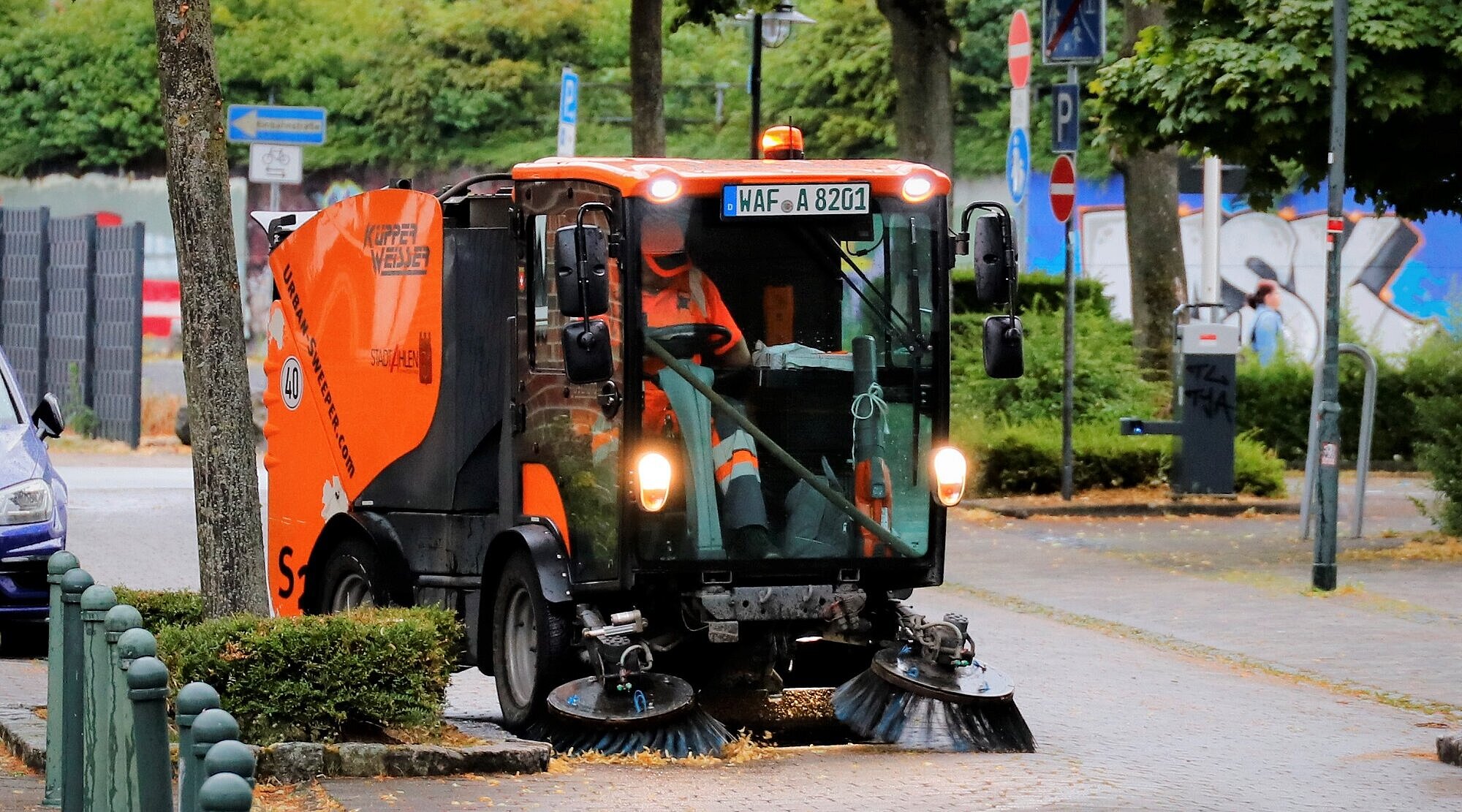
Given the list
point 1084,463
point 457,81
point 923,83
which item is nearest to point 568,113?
point 923,83

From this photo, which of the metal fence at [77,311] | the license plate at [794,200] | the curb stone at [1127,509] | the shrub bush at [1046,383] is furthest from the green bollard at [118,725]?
the metal fence at [77,311]

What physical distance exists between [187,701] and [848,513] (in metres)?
5.01

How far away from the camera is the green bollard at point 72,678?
7156 millimetres

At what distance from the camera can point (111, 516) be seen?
1909cm

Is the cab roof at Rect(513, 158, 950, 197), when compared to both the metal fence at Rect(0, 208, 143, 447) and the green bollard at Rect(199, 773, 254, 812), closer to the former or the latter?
the green bollard at Rect(199, 773, 254, 812)

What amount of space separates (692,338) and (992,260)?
1365 millimetres

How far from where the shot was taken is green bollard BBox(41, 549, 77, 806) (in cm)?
766

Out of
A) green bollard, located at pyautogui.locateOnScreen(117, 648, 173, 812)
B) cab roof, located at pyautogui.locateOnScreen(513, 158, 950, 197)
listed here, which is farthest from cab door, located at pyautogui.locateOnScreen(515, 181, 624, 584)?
green bollard, located at pyautogui.locateOnScreen(117, 648, 173, 812)

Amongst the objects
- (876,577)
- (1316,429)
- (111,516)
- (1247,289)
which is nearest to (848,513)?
(876,577)

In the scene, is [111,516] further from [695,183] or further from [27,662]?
[695,183]

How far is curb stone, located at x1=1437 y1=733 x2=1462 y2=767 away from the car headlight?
7.00m

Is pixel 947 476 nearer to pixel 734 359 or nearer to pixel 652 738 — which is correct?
pixel 734 359

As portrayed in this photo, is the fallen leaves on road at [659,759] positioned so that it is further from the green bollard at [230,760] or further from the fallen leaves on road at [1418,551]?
the fallen leaves on road at [1418,551]

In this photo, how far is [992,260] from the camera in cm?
959
